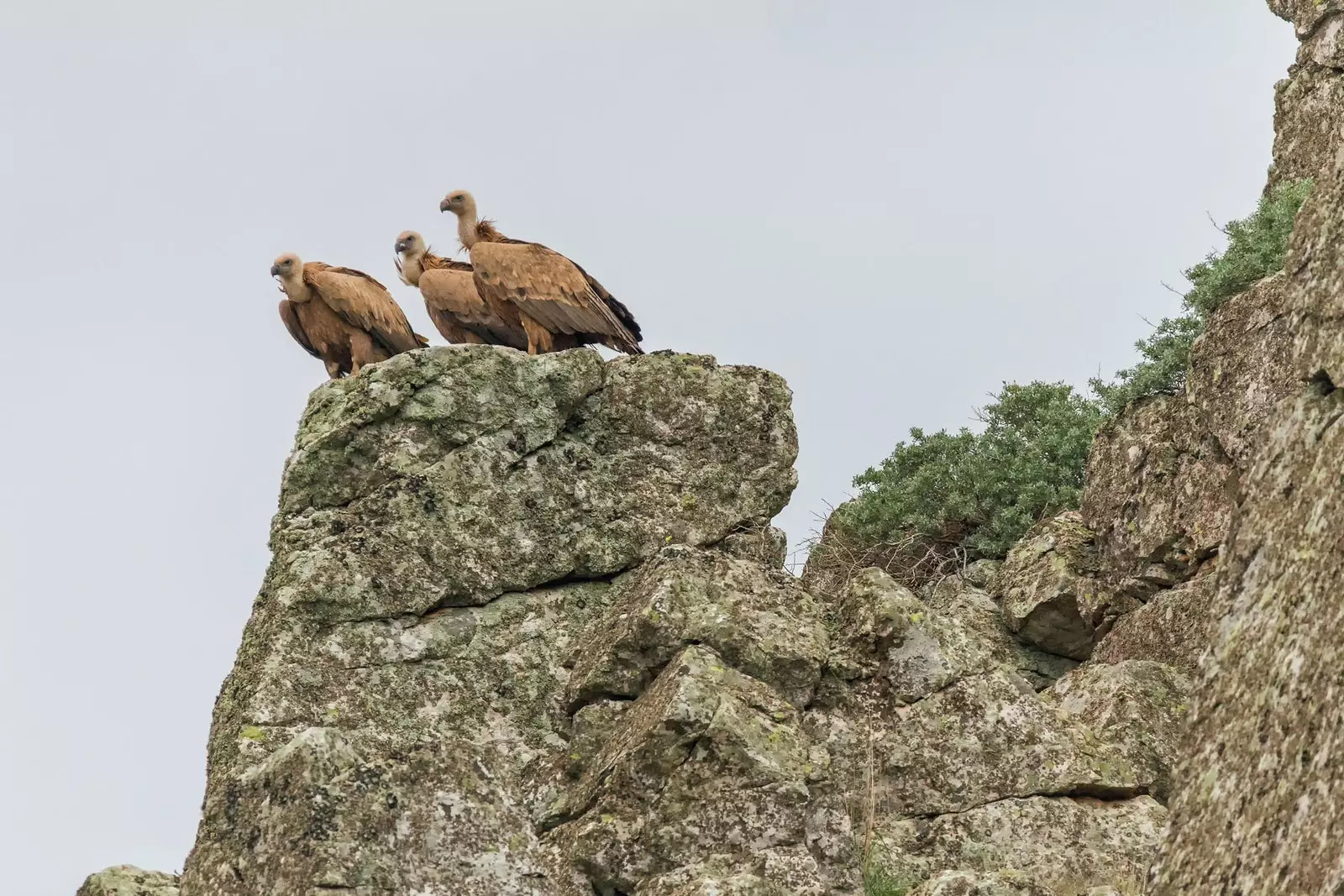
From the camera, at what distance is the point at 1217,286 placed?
19.6 meters

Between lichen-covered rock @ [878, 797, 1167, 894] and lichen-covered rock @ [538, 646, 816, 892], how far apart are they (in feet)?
3.63

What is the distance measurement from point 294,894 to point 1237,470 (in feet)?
31.5

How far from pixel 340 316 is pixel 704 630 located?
6841mm

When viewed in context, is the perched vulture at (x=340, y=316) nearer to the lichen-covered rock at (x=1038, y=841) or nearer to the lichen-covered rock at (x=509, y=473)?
the lichen-covered rock at (x=509, y=473)

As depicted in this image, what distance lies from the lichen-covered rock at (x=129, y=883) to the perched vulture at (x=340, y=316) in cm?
617

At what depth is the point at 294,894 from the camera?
32.1ft

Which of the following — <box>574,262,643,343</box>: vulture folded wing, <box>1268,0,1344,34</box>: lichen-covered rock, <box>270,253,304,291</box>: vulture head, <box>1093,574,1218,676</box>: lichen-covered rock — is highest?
<box>1268,0,1344,34</box>: lichen-covered rock

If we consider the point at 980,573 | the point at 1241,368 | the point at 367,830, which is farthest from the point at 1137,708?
the point at 980,573

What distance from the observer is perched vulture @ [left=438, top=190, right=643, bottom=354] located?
15805 millimetres

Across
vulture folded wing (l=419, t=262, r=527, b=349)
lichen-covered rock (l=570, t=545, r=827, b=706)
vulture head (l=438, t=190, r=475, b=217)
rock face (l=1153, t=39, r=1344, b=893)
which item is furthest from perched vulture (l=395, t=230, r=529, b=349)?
rock face (l=1153, t=39, r=1344, b=893)

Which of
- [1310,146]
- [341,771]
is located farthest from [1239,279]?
[341,771]

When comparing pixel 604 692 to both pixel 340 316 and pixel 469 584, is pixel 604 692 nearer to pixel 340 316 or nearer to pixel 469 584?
pixel 469 584

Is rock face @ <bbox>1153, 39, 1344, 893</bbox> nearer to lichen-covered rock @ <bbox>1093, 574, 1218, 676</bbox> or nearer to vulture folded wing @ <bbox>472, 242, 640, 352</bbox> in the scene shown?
lichen-covered rock @ <bbox>1093, 574, 1218, 676</bbox>

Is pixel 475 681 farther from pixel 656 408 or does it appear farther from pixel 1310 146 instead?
pixel 1310 146
